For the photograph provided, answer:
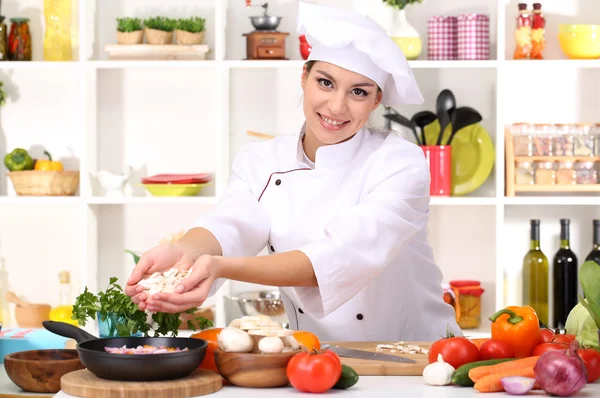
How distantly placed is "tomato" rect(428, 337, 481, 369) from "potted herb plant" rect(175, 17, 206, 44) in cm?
226

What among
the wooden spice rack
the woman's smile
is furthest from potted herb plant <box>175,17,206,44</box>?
the woman's smile

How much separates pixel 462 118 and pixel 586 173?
0.53m

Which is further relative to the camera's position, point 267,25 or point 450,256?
point 450,256

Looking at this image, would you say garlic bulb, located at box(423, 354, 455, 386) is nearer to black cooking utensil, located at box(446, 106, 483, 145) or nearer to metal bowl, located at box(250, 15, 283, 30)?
black cooking utensil, located at box(446, 106, 483, 145)

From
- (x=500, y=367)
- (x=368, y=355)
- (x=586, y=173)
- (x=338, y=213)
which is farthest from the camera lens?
(x=586, y=173)

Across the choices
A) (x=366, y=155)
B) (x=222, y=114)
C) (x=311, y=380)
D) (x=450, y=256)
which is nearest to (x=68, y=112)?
(x=222, y=114)

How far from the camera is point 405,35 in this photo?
141 inches

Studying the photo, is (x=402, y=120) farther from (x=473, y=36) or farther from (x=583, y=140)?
(x=583, y=140)

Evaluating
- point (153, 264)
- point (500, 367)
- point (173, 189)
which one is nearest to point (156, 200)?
point (173, 189)

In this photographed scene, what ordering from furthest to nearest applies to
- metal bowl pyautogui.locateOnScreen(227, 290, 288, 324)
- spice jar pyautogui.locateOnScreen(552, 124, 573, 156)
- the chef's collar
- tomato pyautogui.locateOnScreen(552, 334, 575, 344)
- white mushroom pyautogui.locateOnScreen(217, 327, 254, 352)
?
1. spice jar pyautogui.locateOnScreen(552, 124, 573, 156)
2. metal bowl pyautogui.locateOnScreen(227, 290, 288, 324)
3. the chef's collar
4. tomato pyautogui.locateOnScreen(552, 334, 575, 344)
5. white mushroom pyautogui.locateOnScreen(217, 327, 254, 352)

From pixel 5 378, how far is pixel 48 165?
1.97m

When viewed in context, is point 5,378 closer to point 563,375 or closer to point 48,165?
point 563,375

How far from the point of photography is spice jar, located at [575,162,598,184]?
141 inches

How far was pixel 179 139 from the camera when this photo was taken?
3.90 metres
